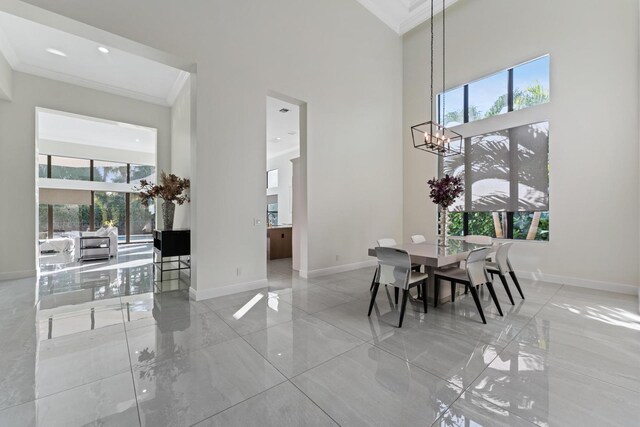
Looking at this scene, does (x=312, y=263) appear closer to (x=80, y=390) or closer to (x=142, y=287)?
(x=142, y=287)

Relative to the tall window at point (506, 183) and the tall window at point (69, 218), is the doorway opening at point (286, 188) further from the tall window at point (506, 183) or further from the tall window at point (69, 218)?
the tall window at point (69, 218)

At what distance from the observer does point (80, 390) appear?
5.67ft

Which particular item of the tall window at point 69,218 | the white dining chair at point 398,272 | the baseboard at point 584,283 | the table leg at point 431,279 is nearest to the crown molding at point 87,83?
the tall window at point 69,218

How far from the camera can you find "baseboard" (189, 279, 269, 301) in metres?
3.52

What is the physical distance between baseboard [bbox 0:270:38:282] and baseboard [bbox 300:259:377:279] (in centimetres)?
504

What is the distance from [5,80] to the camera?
4465 mm

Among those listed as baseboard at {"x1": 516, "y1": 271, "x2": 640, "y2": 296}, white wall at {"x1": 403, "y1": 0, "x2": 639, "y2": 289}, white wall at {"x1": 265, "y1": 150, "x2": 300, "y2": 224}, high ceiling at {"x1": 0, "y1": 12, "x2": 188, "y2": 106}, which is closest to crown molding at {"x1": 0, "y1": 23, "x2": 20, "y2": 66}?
high ceiling at {"x1": 0, "y1": 12, "x2": 188, "y2": 106}

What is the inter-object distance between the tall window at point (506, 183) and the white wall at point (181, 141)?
18.8ft

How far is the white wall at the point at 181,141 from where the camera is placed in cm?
551

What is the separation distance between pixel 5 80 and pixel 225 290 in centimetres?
535

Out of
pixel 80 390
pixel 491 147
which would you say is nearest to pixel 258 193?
pixel 80 390

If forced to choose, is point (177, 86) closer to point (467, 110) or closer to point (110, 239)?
point (110, 239)

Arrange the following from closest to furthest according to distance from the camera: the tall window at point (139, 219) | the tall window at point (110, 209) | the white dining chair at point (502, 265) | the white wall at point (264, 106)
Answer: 1. the white dining chair at point (502, 265)
2. the white wall at point (264, 106)
3. the tall window at point (110, 209)
4. the tall window at point (139, 219)

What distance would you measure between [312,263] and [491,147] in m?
4.14
